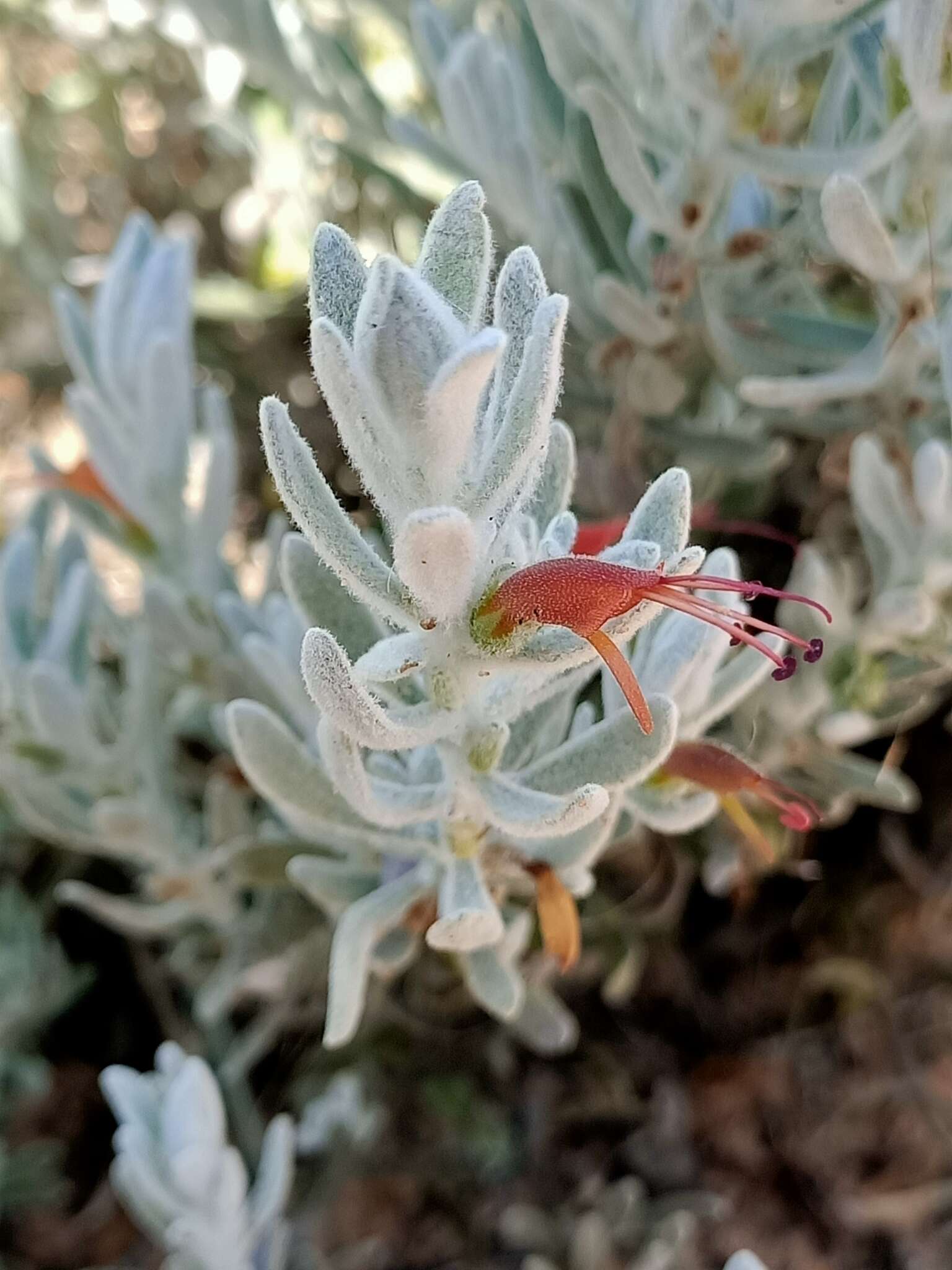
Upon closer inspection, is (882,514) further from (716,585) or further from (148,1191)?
(148,1191)

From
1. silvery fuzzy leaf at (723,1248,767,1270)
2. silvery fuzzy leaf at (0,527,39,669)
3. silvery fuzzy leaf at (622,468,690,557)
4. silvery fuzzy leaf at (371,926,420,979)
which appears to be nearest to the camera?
silvery fuzzy leaf at (622,468,690,557)

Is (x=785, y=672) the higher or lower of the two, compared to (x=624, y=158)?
lower

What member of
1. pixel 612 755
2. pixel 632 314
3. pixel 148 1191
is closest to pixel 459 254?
pixel 612 755

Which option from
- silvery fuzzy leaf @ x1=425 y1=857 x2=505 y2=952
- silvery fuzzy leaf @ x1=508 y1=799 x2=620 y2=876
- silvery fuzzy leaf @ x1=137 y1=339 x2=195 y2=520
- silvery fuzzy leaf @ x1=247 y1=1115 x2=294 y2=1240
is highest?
silvery fuzzy leaf @ x1=137 y1=339 x2=195 y2=520

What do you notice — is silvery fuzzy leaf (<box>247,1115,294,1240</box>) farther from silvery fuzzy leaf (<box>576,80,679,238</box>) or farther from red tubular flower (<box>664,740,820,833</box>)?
silvery fuzzy leaf (<box>576,80,679,238</box>)

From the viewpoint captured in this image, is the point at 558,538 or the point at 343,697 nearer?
the point at 343,697

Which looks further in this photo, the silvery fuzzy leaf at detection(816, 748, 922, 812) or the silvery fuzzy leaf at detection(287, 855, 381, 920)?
the silvery fuzzy leaf at detection(816, 748, 922, 812)

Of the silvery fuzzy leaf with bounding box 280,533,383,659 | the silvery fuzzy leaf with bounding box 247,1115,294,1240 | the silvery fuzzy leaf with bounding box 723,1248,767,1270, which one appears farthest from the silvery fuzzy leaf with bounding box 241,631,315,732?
the silvery fuzzy leaf with bounding box 723,1248,767,1270

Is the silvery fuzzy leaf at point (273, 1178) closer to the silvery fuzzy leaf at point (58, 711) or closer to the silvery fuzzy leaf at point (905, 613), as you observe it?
the silvery fuzzy leaf at point (58, 711)

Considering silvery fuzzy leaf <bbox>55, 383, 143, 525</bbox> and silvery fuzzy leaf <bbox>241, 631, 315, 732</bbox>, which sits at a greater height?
A: silvery fuzzy leaf <bbox>55, 383, 143, 525</bbox>
